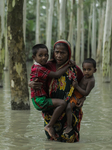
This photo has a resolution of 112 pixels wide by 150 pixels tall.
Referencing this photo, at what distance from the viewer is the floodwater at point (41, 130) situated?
14.3ft

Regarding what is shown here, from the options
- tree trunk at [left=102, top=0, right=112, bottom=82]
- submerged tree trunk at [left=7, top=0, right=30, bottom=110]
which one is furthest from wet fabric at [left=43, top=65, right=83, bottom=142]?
tree trunk at [left=102, top=0, right=112, bottom=82]

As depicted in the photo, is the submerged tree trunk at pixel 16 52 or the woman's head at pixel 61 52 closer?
the woman's head at pixel 61 52

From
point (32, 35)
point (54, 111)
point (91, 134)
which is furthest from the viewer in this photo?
point (32, 35)

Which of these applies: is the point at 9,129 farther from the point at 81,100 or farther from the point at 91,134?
the point at 81,100

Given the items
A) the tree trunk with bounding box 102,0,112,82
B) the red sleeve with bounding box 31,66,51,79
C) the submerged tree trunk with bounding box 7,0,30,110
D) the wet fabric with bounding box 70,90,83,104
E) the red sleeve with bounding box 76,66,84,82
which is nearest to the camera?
the red sleeve with bounding box 31,66,51,79

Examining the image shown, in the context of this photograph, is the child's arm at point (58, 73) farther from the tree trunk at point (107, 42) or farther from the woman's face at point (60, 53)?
the tree trunk at point (107, 42)

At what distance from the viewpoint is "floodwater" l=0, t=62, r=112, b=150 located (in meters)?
4.37

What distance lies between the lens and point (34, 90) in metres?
4.23

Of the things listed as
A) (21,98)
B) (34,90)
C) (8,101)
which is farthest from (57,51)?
(8,101)

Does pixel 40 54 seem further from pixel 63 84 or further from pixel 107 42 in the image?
pixel 107 42

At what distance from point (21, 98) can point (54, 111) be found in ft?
10.7

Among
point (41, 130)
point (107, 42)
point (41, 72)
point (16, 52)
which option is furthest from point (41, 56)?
point (107, 42)

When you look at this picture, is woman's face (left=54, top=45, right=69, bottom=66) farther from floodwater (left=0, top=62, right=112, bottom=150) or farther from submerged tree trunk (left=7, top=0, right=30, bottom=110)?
submerged tree trunk (left=7, top=0, right=30, bottom=110)

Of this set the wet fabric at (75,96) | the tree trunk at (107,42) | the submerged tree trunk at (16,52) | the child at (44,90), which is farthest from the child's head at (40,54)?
the tree trunk at (107,42)
